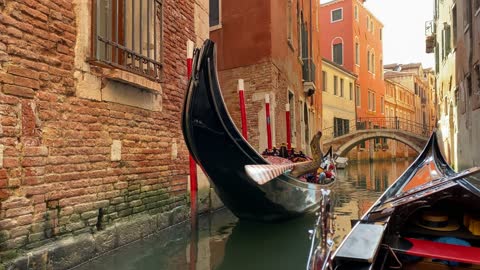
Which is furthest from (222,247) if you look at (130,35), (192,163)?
(130,35)

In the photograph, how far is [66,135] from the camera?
9.02 ft

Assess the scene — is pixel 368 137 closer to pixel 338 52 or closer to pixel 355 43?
pixel 338 52

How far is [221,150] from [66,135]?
1333mm

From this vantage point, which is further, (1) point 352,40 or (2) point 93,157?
(1) point 352,40

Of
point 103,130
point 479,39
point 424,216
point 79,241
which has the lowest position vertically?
point 79,241

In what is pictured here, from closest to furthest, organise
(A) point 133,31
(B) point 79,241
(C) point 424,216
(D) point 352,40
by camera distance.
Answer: (C) point 424,216, (B) point 79,241, (A) point 133,31, (D) point 352,40

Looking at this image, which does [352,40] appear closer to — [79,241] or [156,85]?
[156,85]

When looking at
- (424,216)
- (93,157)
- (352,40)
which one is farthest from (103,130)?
(352,40)

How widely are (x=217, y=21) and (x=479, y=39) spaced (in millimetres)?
4567

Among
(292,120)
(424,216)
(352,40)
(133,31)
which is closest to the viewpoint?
(424,216)

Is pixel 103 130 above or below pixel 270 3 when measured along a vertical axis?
below

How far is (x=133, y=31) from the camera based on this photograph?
3441 millimetres

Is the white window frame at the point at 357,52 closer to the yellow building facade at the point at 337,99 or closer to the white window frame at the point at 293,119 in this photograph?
→ the yellow building facade at the point at 337,99

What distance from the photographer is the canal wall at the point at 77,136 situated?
235 cm
